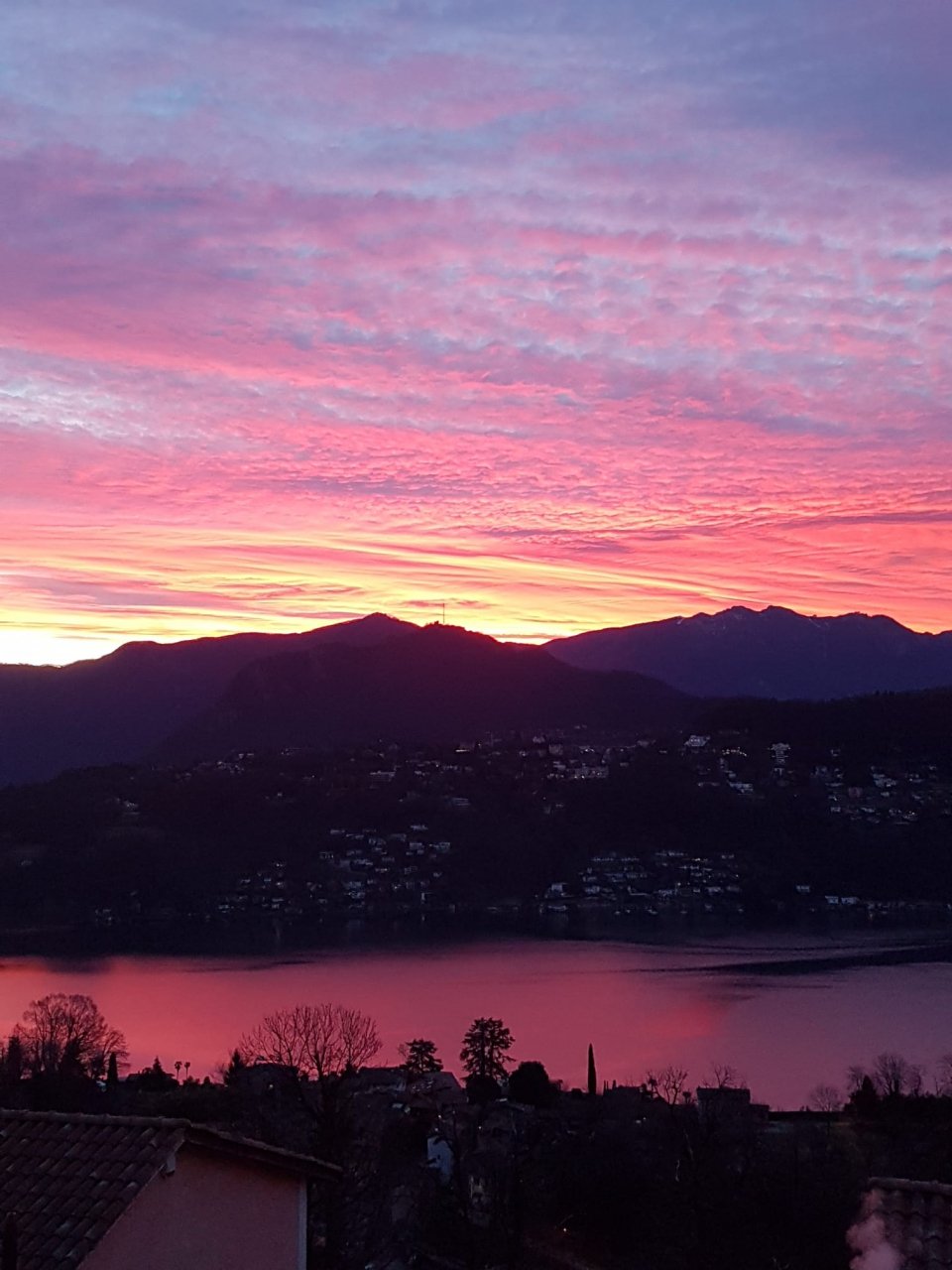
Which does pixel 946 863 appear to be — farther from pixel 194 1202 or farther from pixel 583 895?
pixel 194 1202

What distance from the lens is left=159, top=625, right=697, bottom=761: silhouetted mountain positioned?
70.6 metres

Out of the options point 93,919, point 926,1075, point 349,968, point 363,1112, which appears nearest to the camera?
point 363,1112

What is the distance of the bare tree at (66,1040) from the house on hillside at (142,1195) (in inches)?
492

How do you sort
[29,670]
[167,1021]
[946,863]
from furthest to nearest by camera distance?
1. [29,670]
2. [946,863]
3. [167,1021]

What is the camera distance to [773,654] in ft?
413

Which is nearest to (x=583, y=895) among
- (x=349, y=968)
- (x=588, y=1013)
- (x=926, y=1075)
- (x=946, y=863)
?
(x=946, y=863)

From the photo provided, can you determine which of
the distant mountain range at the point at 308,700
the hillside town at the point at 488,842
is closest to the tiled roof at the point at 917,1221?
the hillside town at the point at 488,842

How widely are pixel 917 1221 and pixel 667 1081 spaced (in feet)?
51.5

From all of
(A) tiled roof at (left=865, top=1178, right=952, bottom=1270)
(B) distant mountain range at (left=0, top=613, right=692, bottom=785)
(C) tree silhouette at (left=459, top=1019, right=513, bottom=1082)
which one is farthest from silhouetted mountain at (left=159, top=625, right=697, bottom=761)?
(A) tiled roof at (left=865, top=1178, right=952, bottom=1270)

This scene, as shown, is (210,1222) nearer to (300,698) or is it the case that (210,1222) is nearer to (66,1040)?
(66,1040)

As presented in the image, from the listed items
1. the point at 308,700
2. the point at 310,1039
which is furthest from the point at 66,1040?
the point at 308,700

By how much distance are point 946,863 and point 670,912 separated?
1014 centimetres

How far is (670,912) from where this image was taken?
4053 centimetres

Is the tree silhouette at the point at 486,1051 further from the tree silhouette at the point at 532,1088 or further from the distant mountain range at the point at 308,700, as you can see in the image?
the distant mountain range at the point at 308,700
